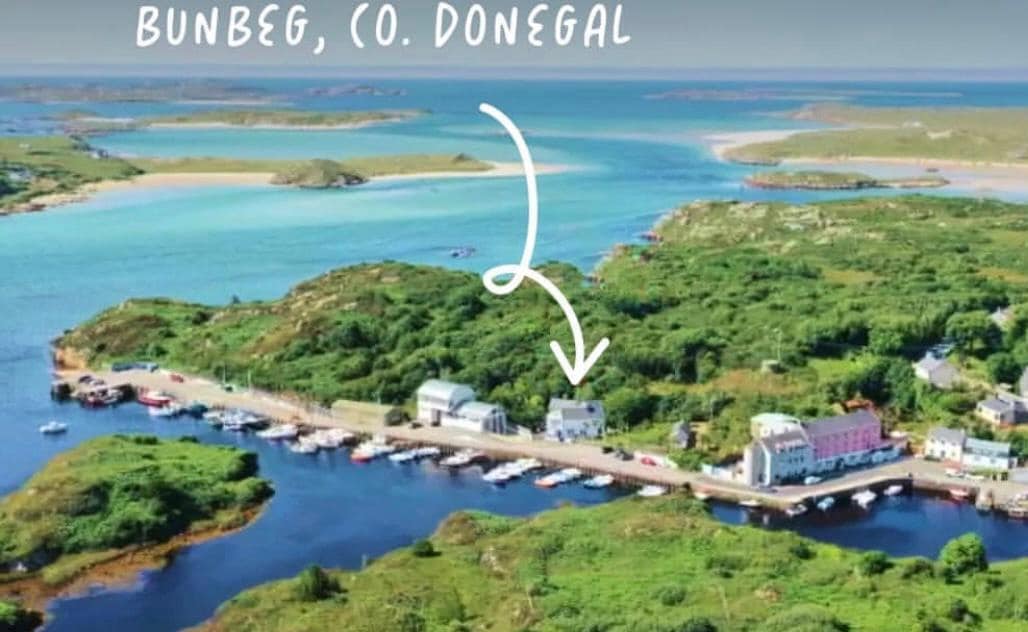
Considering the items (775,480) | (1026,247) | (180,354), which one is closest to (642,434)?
(775,480)

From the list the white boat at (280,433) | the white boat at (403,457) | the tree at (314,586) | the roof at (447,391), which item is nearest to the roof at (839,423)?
the roof at (447,391)

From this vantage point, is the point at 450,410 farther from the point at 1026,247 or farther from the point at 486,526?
the point at 1026,247

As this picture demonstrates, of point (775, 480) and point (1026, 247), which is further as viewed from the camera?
point (1026, 247)

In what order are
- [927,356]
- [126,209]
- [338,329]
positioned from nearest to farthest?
[927,356] < [338,329] < [126,209]

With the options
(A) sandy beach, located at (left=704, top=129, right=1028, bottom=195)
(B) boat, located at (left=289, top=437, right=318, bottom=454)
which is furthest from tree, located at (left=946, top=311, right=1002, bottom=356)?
(A) sandy beach, located at (left=704, top=129, right=1028, bottom=195)

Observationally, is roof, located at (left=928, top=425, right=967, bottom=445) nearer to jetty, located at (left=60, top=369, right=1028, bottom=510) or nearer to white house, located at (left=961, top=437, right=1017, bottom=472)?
white house, located at (left=961, top=437, right=1017, bottom=472)

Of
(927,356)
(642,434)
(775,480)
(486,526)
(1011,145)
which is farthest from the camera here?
(1011,145)

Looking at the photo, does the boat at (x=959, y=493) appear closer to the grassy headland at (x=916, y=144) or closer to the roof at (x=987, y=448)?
the roof at (x=987, y=448)
